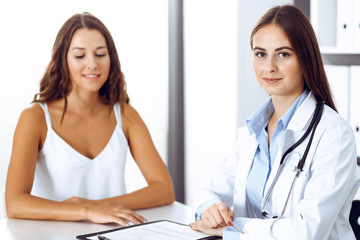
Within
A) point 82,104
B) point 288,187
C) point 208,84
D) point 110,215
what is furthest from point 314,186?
point 208,84

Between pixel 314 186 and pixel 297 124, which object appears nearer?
pixel 314 186

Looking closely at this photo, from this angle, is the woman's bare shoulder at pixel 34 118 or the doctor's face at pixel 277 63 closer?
the doctor's face at pixel 277 63

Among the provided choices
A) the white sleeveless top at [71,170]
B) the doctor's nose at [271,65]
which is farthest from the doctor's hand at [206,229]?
the white sleeveless top at [71,170]

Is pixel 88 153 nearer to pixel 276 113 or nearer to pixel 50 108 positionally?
pixel 50 108

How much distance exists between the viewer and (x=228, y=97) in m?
3.32

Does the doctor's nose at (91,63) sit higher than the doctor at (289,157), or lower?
higher

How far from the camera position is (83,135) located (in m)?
2.11

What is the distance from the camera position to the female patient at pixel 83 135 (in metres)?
1.97

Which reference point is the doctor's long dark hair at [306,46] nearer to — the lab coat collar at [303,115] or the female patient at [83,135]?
the lab coat collar at [303,115]

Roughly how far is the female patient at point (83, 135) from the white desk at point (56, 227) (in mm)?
130

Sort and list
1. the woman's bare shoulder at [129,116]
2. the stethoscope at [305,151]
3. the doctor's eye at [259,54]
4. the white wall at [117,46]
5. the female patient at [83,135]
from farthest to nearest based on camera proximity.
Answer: the white wall at [117,46], the woman's bare shoulder at [129,116], the female patient at [83,135], the doctor's eye at [259,54], the stethoscope at [305,151]

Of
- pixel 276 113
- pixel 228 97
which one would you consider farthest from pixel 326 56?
pixel 276 113

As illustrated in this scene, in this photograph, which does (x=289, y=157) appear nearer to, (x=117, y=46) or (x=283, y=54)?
(x=283, y=54)

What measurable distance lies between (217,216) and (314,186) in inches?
12.1
